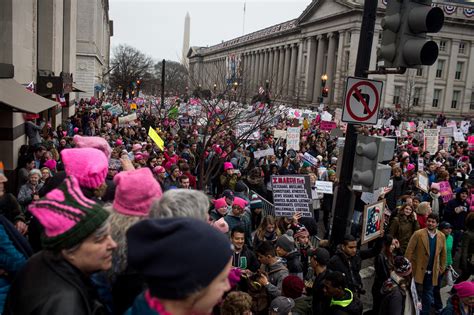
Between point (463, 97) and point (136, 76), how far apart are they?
51145 millimetres

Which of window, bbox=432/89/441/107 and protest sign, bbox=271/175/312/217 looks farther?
window, bbox=432/89/441/107

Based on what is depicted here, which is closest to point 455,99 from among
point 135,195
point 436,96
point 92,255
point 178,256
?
point 436,96

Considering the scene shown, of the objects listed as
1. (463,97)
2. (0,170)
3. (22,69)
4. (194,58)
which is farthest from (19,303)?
(194,58)

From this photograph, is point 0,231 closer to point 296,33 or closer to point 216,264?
point 216,264

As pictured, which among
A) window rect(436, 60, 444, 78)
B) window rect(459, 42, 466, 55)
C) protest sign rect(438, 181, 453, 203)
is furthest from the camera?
window rect(459, 42, 466, 55)

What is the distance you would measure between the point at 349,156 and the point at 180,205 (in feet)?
14.4

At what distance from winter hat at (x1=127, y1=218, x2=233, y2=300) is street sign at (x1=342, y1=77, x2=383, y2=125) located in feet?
15.7

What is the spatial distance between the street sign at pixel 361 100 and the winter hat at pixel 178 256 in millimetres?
4799

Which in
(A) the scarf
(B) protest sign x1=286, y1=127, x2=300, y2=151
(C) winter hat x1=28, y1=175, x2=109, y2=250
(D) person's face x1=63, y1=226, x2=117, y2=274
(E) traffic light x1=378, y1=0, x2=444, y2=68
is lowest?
(A) the scarf

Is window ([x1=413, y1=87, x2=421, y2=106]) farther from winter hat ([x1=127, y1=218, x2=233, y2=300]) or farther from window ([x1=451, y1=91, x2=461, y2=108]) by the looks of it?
winter hat ([x1=127, y1=218, x2=233, y2=300])

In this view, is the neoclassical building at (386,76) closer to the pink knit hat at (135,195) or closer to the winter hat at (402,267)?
the winter hat at (402,267)

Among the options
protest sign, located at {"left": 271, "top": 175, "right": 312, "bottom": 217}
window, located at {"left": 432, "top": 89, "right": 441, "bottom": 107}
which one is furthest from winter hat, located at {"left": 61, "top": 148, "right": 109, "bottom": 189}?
window, located at {"left": 432, "top": 89, "right": 441, "bottom": 107}

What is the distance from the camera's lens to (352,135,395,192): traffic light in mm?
5938

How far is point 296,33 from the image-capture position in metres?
87.7
